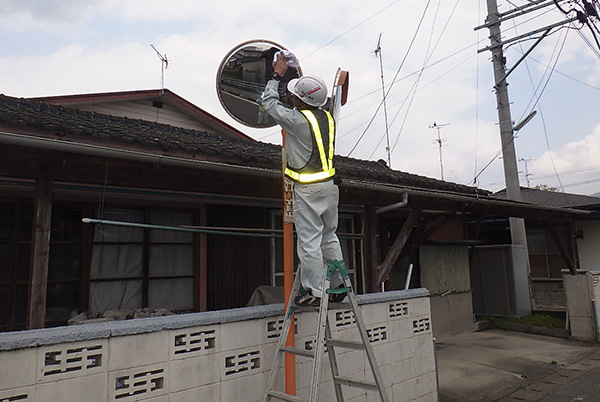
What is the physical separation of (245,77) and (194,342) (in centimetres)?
231

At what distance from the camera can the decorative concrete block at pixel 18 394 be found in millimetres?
2281

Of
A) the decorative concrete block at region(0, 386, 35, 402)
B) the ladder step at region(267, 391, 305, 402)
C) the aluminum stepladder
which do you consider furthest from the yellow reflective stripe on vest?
the decorative concrete block at region(0, 386, 35, 402)

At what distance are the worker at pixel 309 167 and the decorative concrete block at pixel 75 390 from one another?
1482 mm

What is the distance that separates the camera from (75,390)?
252 centimetres

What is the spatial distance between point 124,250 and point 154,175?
6.17 feet

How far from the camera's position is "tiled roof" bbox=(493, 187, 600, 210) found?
498 inches

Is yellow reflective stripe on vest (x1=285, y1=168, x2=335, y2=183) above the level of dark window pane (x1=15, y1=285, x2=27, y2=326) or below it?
above

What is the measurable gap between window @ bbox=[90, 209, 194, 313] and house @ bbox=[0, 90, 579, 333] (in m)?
0.01

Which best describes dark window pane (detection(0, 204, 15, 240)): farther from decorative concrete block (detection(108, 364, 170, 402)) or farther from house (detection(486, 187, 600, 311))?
house (detection(486, 187, 600, 311))

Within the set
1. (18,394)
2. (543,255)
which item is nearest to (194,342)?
(18,394)

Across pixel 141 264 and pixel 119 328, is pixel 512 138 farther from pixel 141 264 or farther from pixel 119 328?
pixel 119 328

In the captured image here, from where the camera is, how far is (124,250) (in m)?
5.58

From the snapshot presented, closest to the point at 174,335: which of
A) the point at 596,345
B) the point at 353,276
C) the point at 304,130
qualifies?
the point at 304,130

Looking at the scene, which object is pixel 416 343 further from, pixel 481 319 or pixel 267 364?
pixel 481 319
